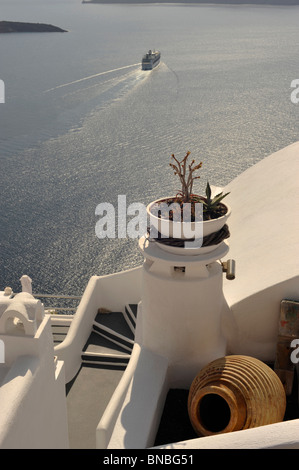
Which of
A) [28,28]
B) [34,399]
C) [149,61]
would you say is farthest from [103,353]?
[28,28]

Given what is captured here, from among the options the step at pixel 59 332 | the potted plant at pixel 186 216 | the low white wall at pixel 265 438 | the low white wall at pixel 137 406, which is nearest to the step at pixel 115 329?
the step at pixel 59 332

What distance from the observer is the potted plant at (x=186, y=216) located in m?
9.23

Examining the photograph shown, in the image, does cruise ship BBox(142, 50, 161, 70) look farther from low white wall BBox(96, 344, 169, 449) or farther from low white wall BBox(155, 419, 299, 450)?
low white wall BBox(155, 419, 299, 450)

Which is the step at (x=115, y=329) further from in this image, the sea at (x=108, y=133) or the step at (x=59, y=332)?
the sea at (x=108, y=133)

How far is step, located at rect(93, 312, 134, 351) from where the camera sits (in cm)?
1594

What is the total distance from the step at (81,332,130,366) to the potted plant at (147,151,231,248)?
6.77m

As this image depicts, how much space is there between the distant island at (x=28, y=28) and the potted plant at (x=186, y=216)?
139m

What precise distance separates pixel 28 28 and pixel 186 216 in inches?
5685

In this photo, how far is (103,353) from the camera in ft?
51.3

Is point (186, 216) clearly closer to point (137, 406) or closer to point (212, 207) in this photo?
point (212, 207)

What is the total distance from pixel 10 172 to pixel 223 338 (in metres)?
44.3

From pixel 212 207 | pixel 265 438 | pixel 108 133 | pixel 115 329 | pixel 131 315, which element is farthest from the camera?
pixel 108 133

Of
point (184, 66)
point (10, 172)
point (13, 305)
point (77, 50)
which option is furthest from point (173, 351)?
point (77, 50)
